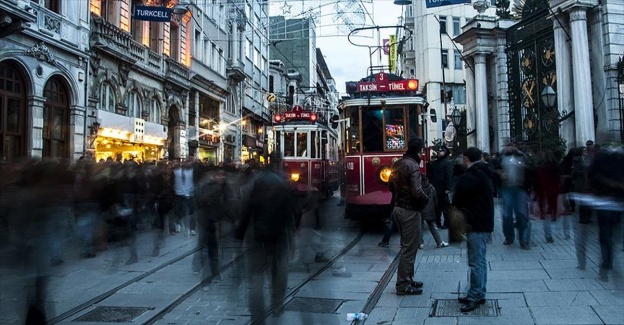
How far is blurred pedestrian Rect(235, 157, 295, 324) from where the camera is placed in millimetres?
5312

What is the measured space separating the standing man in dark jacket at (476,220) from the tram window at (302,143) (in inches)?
504

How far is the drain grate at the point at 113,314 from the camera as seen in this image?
6.10 metres

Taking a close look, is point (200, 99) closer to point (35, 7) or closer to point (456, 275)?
point (35, 7)

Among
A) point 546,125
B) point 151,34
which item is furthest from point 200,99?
point 546,125

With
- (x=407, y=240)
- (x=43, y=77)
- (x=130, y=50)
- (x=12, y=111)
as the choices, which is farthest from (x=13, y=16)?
(x=407, y=240)

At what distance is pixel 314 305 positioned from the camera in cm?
662

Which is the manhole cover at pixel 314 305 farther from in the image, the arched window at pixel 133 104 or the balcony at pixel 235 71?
the balcony at pixel 235 71

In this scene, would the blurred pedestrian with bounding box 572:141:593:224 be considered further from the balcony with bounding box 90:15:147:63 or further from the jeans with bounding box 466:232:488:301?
the balcony with bounding box 90:15:147:63

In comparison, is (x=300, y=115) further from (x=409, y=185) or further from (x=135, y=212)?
(x=409, y=185)

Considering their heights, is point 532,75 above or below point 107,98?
above

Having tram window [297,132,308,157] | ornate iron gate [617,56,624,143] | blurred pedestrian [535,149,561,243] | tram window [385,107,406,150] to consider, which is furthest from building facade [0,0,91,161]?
ornate iron gate [617,56,624,143]

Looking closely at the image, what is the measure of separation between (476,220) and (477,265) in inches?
21.7

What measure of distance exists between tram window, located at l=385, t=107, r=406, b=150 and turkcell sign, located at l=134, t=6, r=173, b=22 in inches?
315

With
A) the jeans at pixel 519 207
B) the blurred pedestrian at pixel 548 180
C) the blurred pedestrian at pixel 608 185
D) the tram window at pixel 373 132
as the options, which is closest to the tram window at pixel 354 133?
the tram window at pixel 373 132
